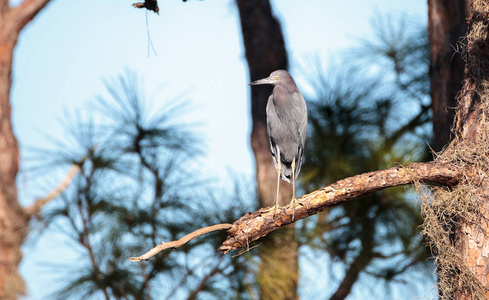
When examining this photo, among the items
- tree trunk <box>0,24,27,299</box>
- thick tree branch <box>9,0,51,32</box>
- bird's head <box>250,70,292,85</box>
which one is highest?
thick tree branch <box>9,0,51,32</box>

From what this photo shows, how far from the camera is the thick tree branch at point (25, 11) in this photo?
11.8ft

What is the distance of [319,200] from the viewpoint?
1.54m

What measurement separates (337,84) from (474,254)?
1.36 metres

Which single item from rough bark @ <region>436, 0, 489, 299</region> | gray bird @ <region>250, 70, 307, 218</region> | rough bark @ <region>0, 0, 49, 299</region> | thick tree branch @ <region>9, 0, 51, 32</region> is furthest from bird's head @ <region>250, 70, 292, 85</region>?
thick tree branch @ <region>9, 0, 51, 32</region>

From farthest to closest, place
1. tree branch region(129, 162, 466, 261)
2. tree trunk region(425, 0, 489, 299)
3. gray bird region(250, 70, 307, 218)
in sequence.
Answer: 1. gray bird region(250, 70, 307, 218)
2. tree trunk region(425, 0, 489, 299)
3. tree branch region(129, 162, 466, 261)

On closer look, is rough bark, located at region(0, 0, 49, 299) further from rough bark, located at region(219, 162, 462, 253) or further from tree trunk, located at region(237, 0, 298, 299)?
rough bark, located at region(219, 162, 462, 253)

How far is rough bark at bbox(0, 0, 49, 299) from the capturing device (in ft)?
11.2

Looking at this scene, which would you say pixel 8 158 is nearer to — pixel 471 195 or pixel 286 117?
pixel 286 117

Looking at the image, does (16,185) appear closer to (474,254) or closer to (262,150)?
(262,150)

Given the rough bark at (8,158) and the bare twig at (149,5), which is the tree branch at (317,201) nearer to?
the bare twig at (149,5)

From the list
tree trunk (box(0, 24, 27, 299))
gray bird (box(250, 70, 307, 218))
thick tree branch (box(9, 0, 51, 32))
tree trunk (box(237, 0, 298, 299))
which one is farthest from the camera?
thick tree branch (box(9, 0, 51, 32))

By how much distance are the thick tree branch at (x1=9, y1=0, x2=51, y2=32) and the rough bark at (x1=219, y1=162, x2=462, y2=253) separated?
2.66m

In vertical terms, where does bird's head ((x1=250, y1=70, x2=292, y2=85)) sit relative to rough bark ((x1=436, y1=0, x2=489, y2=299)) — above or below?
above

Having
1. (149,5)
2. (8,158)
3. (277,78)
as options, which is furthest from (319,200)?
(8,158)
